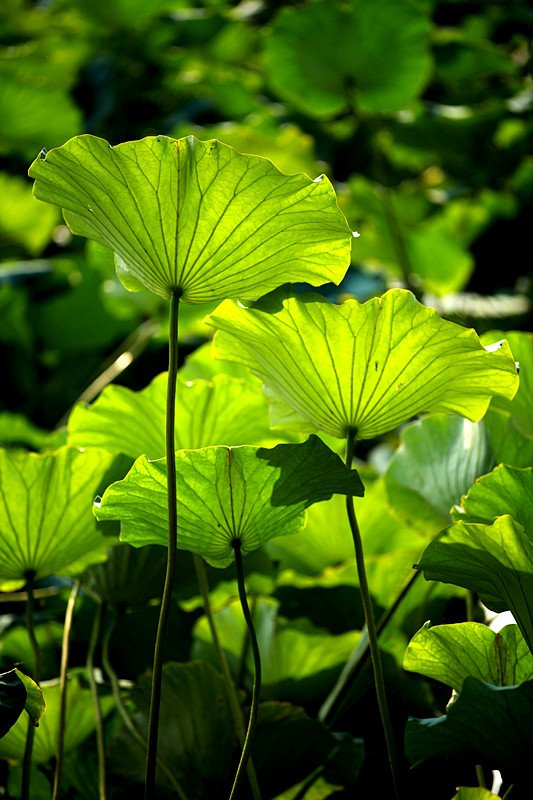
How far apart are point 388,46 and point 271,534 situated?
89 centimetres

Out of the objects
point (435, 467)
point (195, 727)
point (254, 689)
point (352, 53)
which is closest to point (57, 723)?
point (195, 727)

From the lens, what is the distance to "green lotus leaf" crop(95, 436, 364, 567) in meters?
0.34

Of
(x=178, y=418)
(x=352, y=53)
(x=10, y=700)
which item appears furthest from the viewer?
(x=352, y=53)

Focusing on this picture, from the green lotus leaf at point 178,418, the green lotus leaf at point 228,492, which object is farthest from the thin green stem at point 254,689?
the green lotus leaf at point 178,418

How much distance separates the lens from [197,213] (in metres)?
0.35

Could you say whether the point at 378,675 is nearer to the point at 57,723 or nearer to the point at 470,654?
the point at 470,654

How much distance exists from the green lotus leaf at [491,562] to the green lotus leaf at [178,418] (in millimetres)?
163

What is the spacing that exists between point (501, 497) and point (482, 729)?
0.11 m

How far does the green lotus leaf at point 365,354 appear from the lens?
360mm

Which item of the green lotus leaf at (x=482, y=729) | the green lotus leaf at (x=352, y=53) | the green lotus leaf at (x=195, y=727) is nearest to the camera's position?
the green lotus leaf at (x=482, y=729)

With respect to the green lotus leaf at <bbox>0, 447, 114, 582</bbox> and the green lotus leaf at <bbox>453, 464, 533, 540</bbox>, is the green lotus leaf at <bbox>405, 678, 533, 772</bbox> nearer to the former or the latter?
the green lotus leaf at <bbox>453, 464, 533, 540</bbox>

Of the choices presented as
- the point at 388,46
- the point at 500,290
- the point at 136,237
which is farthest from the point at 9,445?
the point at 500,290

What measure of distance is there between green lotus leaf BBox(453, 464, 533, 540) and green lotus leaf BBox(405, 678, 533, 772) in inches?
3.4

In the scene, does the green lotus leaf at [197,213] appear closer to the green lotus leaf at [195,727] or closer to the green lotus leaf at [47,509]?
the green lotus leaf at [47,509]
